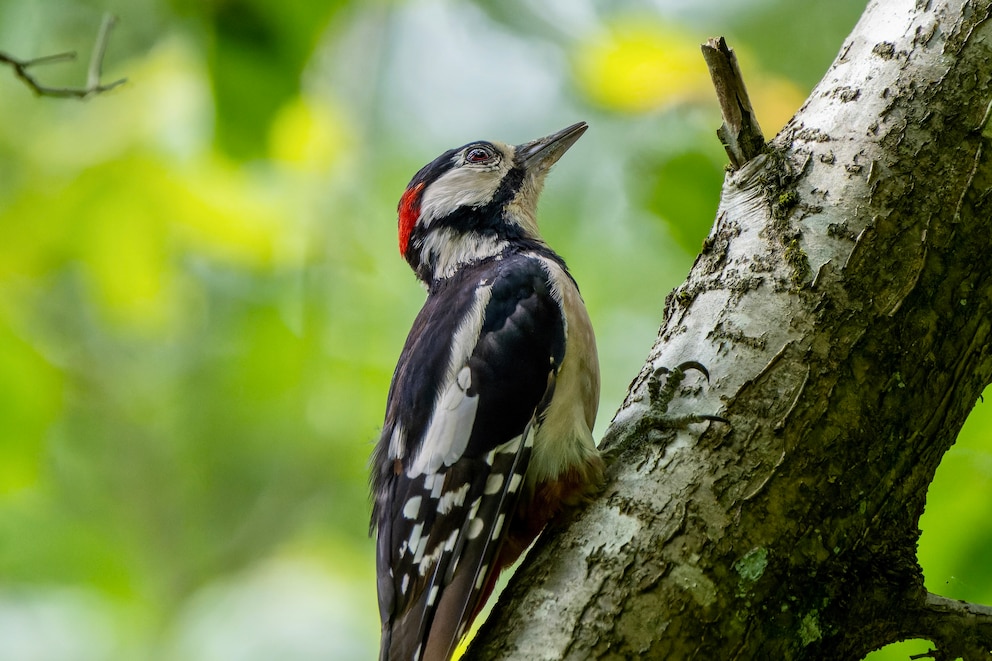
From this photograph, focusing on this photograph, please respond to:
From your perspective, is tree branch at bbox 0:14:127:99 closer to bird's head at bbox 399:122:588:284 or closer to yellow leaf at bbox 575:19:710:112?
bird's head at bbox 399:122:588:284

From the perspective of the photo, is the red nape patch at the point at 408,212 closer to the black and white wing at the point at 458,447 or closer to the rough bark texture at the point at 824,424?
the black and white wing at the point at 458,447

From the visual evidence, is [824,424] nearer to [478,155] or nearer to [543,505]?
[543,505]

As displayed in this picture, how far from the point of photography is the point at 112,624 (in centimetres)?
534

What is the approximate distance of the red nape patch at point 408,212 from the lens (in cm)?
357

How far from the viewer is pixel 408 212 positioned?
3596 millimetres

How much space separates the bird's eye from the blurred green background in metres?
0.59

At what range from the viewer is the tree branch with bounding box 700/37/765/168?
219cm

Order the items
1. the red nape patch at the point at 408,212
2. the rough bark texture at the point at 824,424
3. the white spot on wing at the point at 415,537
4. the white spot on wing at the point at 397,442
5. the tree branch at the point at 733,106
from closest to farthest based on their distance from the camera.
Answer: the rough bark texture at the point at 824,424 → the tree branch at the point at 733,106 → the white spot on wing at the point at 415,537 → the white spot on wing at the point at 397,442 → the red nape patch at the point at 408,212

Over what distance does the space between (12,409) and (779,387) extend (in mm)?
3013

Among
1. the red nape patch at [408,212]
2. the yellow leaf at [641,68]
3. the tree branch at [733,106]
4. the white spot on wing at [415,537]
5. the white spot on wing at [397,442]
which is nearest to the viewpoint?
the tree branch at [733,106]

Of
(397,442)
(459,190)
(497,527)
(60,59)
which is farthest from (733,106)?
(60,59)

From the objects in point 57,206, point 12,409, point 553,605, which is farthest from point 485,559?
point 57,206

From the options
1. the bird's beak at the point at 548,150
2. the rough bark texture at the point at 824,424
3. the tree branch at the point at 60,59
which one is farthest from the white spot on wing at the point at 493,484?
the tree branch at the point at 60,59

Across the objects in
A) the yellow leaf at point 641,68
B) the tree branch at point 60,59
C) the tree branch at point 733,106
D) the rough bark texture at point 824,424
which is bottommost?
the rough bark texture at point 824,424
